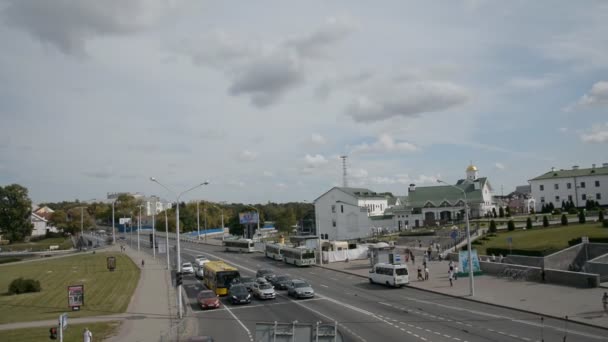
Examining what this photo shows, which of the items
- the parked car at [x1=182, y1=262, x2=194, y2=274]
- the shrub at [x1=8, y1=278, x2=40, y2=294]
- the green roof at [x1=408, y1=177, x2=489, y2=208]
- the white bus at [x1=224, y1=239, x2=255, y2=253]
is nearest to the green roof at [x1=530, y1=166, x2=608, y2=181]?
the green roof at [x1=408, y1=177, x2=489, y2=208]

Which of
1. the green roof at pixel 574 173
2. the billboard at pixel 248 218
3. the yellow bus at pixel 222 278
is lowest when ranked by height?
the yellow bus at pixel 222 278

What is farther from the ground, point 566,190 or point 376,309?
point 566,190

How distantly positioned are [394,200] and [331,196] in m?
28.0

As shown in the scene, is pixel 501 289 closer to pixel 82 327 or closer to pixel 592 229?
pixel 82 327

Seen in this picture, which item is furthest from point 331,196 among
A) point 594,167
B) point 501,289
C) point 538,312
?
point 538,312

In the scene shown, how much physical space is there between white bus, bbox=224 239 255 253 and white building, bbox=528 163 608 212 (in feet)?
249

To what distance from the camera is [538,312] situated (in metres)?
27.2

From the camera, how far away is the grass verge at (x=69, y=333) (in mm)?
25305

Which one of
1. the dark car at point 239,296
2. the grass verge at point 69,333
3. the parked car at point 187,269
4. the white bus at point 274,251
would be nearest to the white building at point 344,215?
the white bus at point 274,251

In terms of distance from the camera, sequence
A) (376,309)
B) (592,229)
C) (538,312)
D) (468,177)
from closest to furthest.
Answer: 1. (538,312)
2. (376,309)
3. (592,229)
4. (468,177)

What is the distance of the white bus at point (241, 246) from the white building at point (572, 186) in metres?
75.8

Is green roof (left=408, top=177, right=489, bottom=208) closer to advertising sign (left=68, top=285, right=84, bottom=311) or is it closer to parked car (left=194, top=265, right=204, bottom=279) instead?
parked car (left=194, top=265, right=204, bottom=279)

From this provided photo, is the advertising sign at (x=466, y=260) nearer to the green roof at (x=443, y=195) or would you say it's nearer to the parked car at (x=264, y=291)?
the parked car at (x=264, y=291)

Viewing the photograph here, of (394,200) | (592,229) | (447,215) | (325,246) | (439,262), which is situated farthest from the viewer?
(394,200)
